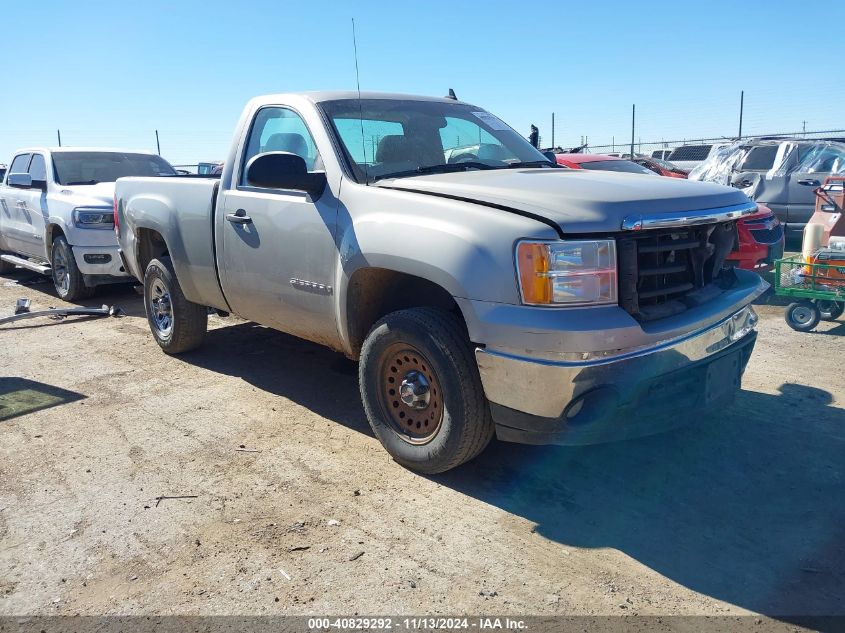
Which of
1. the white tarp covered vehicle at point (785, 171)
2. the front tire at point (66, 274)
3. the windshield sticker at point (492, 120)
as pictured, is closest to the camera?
the windshield sticker at point (492, 120)

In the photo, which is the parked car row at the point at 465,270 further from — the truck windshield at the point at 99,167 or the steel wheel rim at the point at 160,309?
the truck windshield at the point at 99,167

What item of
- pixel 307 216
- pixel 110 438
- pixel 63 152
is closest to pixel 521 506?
pixel 307 216

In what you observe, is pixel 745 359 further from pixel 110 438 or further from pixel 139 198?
pixel 139 198

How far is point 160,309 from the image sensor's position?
239 inches

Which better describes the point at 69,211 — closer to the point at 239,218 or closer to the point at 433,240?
the point at 239,218

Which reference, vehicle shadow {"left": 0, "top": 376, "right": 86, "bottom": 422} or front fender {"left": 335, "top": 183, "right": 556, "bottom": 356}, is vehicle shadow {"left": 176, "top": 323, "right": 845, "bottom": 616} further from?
vehicle shadow {"left": 0, "top": 376, "right": 86, "bottom": 422}

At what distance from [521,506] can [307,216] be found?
2002mm

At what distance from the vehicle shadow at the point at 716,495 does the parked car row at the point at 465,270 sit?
404 millimetres

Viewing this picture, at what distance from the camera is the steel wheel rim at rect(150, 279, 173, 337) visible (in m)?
5.91

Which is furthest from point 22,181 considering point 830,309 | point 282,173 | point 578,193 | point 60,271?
point 830,309

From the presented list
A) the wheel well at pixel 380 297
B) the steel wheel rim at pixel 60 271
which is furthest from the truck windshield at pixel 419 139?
the steel wheel rim at pixel 60 271

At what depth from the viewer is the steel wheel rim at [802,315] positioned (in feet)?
21.3

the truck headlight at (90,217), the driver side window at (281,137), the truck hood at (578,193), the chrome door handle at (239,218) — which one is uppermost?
the driver side window at (281,137)

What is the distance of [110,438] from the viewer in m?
4.38
